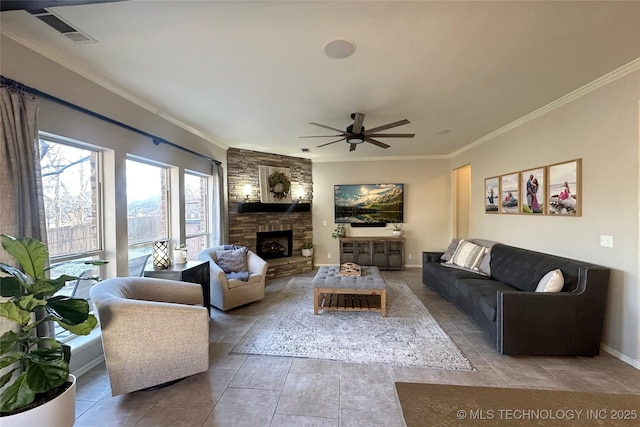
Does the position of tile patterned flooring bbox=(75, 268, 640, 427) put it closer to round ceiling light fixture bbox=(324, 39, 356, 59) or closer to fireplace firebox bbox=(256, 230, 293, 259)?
round ceiling light fixture bbox=(324, 39, 356, 59)

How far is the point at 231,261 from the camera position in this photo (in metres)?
4.18

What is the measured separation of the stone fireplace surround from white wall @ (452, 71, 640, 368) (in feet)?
14.3

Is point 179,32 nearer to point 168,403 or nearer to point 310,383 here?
point 168,403

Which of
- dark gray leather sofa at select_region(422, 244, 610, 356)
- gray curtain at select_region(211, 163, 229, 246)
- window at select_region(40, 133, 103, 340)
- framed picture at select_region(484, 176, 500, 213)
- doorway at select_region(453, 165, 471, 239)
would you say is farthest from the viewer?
doorway at select_region(453, 165, 471, 239)

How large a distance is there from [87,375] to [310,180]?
5.19 metres

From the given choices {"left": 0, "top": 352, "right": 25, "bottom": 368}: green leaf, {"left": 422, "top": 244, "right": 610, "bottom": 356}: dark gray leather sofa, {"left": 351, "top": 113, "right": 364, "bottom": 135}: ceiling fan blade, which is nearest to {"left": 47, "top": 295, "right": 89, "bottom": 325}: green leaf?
{"left": 0, "top": 352, "right": 25, "bottom": 368}: green leaf

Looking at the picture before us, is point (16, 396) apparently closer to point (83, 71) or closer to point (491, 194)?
point (83, 71)

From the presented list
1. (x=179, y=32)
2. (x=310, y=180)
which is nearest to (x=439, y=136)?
(x=310, y=180)

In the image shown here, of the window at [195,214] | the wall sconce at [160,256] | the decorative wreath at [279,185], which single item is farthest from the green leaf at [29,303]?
the decorative wreath at [279,185]

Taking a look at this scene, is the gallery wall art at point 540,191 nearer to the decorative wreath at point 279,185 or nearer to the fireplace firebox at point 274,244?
the decorative wreath at point 279,185

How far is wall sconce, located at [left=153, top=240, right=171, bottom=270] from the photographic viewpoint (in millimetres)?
3119

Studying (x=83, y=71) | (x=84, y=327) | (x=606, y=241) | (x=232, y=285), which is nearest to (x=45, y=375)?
(x=84, y=327)

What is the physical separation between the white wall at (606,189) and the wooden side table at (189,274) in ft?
14.6

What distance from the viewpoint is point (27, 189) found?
1.86 m
